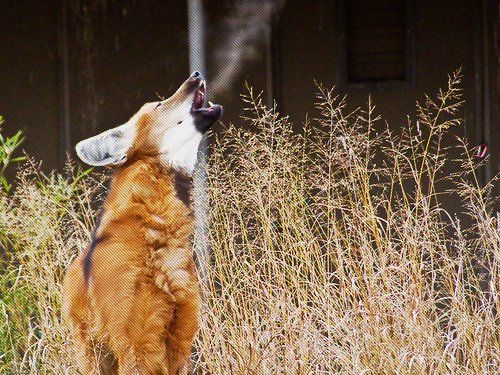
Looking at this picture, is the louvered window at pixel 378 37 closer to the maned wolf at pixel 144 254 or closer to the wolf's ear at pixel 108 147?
the maned wolf at pixel 144 254

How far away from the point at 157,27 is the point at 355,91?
60.8 inches

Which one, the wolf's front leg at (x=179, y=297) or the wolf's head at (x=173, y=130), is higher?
the wolf's head at (x=173, y=130)

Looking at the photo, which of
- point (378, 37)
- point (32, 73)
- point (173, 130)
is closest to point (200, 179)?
point (173, 130)

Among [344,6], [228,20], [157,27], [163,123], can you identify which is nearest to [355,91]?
[344,6]

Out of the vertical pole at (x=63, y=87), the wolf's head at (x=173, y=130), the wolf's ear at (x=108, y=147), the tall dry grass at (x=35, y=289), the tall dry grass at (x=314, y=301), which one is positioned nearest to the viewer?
the wolf's ear at (x=108, y=147)

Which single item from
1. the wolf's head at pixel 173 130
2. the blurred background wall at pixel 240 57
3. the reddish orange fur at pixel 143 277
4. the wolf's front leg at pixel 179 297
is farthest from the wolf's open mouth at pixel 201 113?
the blurred background wall at pixel 240 57

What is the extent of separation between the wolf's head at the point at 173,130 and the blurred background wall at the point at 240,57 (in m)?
3.76

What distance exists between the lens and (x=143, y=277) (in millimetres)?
2922

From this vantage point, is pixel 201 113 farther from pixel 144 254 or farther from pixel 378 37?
pixel 378 37

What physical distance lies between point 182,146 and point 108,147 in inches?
9.7

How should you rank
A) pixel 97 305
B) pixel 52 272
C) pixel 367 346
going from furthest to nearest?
pixel 52 272 < pixel 367 346 < pixel 97 305

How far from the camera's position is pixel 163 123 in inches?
120

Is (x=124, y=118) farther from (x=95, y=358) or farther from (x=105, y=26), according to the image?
(x=95, y=358)

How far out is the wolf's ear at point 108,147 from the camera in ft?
9.32
